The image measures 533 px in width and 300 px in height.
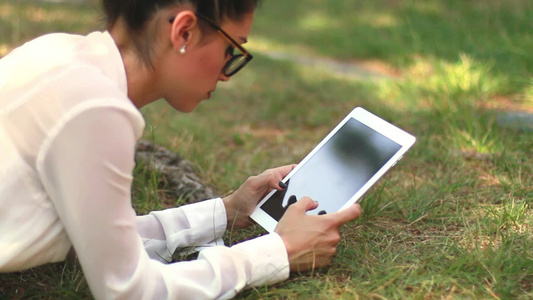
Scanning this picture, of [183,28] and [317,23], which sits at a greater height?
[183,28]

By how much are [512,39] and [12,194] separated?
342 cm

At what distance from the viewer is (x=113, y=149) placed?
140 centimetres

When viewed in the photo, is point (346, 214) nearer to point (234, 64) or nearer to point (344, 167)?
point (344, 167)

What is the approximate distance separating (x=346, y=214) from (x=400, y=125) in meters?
1.65

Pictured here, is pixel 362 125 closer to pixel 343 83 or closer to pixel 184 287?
pixel 184 287

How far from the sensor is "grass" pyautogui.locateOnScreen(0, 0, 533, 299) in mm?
1797

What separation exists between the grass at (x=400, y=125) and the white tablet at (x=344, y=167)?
0.18 m

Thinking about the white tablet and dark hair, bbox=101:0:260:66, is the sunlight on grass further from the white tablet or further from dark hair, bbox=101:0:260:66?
dark hair, bbox=101:0:260:66

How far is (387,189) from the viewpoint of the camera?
2496mm

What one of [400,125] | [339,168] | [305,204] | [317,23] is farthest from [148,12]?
[317,23]

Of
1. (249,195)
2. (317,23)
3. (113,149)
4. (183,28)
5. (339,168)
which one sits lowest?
(317,23)

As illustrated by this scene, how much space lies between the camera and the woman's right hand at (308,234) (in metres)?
1.70

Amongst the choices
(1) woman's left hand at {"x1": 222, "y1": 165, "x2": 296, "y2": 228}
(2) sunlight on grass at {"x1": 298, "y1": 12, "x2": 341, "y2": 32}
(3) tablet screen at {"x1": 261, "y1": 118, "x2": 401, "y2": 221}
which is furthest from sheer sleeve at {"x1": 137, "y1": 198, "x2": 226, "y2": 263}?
(2) sunlight on grass at {"x1": 298, "y1": 12, "x2": 341, "y2": 32}

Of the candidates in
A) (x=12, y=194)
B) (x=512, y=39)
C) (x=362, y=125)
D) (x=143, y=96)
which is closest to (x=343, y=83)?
(x=512, y=39)
